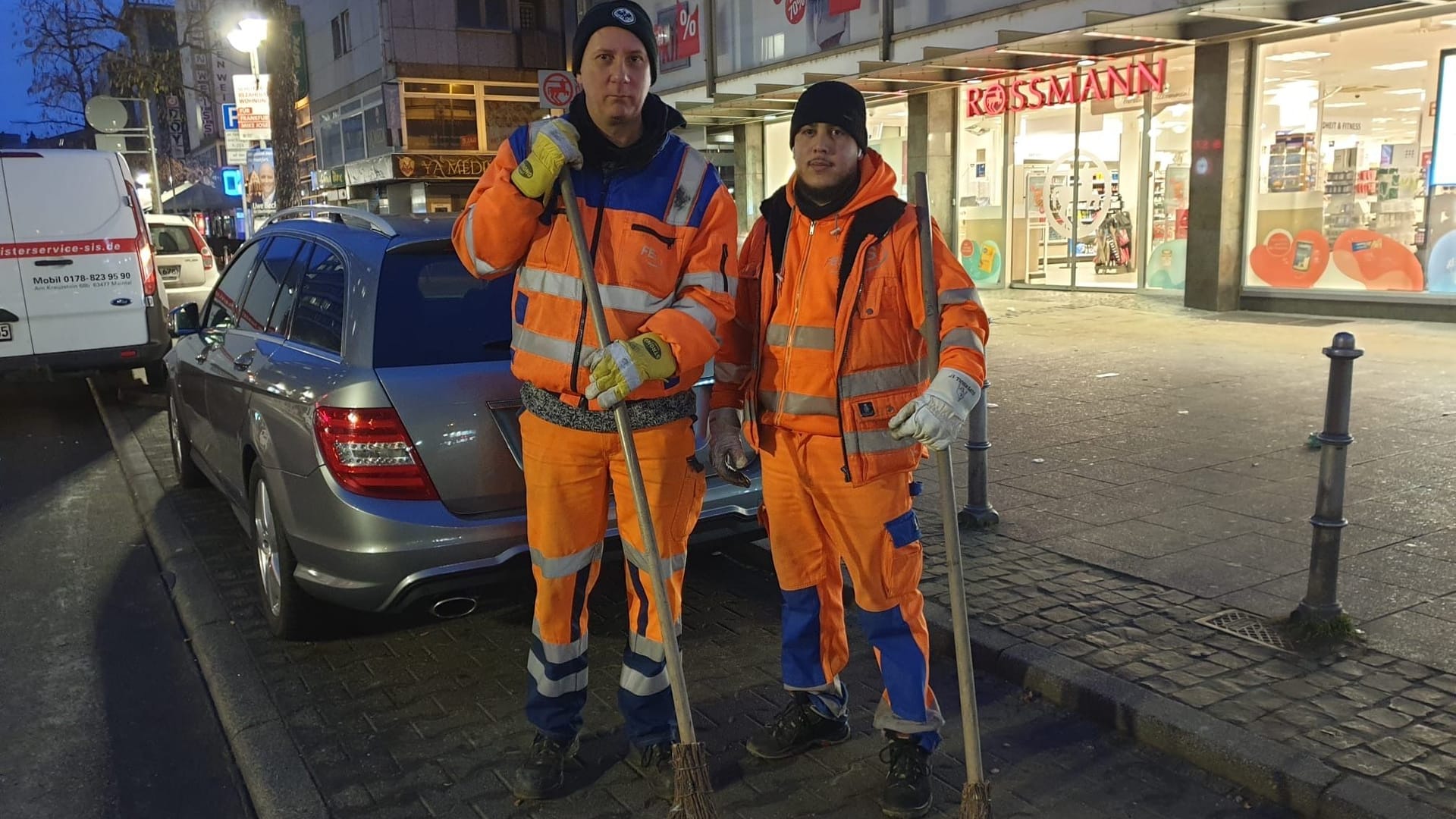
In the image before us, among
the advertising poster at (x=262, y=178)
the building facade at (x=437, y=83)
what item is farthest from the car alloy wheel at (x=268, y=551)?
the building facade at (x=437, y=83)

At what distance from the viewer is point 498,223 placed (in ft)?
9.93

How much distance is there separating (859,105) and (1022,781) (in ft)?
6.68

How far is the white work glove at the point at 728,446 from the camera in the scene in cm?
331

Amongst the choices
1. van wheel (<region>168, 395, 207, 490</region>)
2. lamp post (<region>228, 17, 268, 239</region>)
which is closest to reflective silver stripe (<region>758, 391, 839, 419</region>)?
van wheel (<region>168, 395, 207, 490</region>)

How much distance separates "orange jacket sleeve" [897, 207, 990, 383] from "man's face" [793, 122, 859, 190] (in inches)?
8.3

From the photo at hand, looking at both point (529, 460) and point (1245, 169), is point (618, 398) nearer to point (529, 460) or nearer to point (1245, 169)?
point (529, 460)

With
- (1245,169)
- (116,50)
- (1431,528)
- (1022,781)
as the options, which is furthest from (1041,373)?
(116,50)

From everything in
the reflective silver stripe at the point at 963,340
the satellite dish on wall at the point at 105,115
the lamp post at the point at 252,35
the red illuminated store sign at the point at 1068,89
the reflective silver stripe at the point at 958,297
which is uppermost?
the lamp post at the point at 252,35

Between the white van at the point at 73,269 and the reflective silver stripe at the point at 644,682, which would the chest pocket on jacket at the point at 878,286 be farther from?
the white van at the point at 73,269

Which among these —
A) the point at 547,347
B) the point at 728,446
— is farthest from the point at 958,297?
the point at 547,347

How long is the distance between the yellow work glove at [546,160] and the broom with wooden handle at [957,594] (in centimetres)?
92

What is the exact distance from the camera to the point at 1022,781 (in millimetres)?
3322

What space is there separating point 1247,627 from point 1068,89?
44.0 feet

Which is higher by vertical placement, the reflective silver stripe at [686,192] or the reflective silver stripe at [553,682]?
the reflective silver stripe at [686,192]
